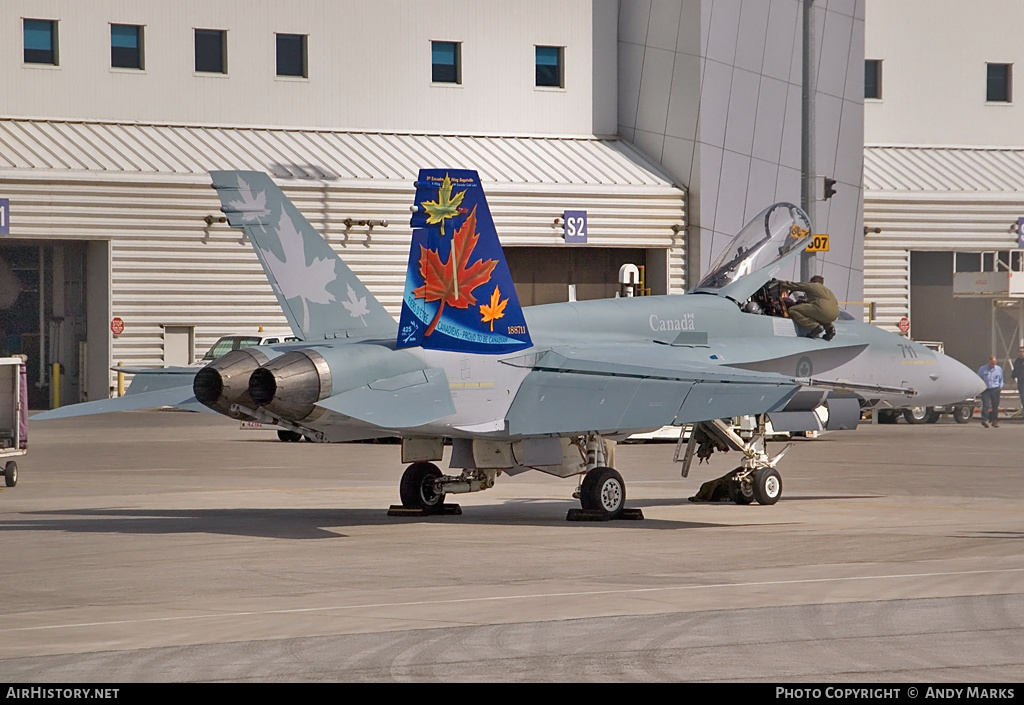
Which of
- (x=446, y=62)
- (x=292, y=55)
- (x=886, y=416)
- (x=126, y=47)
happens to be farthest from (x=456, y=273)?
(x=446, y=62)

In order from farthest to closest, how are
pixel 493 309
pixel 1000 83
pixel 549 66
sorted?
1. pixel 1000 83
2. pixel 549 66
3. pixel 493 309

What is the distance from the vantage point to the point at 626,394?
16266 millimetres

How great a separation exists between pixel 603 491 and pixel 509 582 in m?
4.75

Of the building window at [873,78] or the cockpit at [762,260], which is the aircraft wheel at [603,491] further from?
the building window at [873,78]

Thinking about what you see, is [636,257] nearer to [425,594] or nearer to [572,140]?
[572,140]

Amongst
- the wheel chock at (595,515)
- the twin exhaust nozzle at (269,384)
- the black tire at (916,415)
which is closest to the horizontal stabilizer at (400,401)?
the twin exhaust nozzle at (269,384)

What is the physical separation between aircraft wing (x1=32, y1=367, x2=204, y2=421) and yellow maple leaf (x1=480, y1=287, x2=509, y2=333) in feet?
9.82

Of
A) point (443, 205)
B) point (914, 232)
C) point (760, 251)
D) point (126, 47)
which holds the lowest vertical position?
point (760, 251)

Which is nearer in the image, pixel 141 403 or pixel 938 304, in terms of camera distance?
pixel 141 403

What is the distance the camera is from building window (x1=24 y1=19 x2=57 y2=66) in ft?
143

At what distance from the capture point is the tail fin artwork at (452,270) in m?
15.8

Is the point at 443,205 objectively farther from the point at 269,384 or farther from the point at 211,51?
the point at 211,51

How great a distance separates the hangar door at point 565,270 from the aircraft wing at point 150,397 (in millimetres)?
30966
